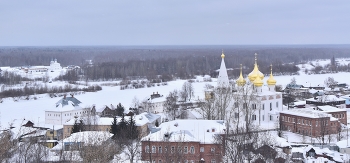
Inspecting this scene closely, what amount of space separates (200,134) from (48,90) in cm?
2576

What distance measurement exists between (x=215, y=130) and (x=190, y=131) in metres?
0.86

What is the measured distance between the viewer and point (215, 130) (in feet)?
51.5

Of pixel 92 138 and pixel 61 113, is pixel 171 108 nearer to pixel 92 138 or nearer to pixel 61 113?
pixel 61 113

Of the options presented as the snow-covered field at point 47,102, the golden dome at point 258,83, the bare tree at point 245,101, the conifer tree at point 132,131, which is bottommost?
the snow-covered field at point 47,102

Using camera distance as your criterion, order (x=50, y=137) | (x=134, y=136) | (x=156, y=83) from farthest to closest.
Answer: (x=156, y=83), (x=50, y=137), (x=134, y=136)

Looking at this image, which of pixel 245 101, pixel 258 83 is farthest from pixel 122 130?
pixel 258 83

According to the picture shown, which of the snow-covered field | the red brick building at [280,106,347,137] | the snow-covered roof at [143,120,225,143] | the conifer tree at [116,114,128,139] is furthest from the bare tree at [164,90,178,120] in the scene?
the snow-covered roof at [143,120,225,143]

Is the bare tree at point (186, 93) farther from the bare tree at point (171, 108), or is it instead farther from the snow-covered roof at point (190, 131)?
the snow-covered roof at point (190, 131)

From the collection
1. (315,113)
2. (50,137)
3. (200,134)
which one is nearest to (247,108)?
(315,113)

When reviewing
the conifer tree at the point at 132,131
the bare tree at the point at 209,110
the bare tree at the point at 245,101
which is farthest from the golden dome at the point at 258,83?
the conifer tree at the point at 132,131

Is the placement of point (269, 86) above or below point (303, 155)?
above

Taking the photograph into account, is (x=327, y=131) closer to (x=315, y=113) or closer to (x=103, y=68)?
(x=315, y=113)

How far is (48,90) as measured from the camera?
1513 inches

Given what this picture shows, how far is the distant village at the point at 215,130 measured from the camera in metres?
13.6
